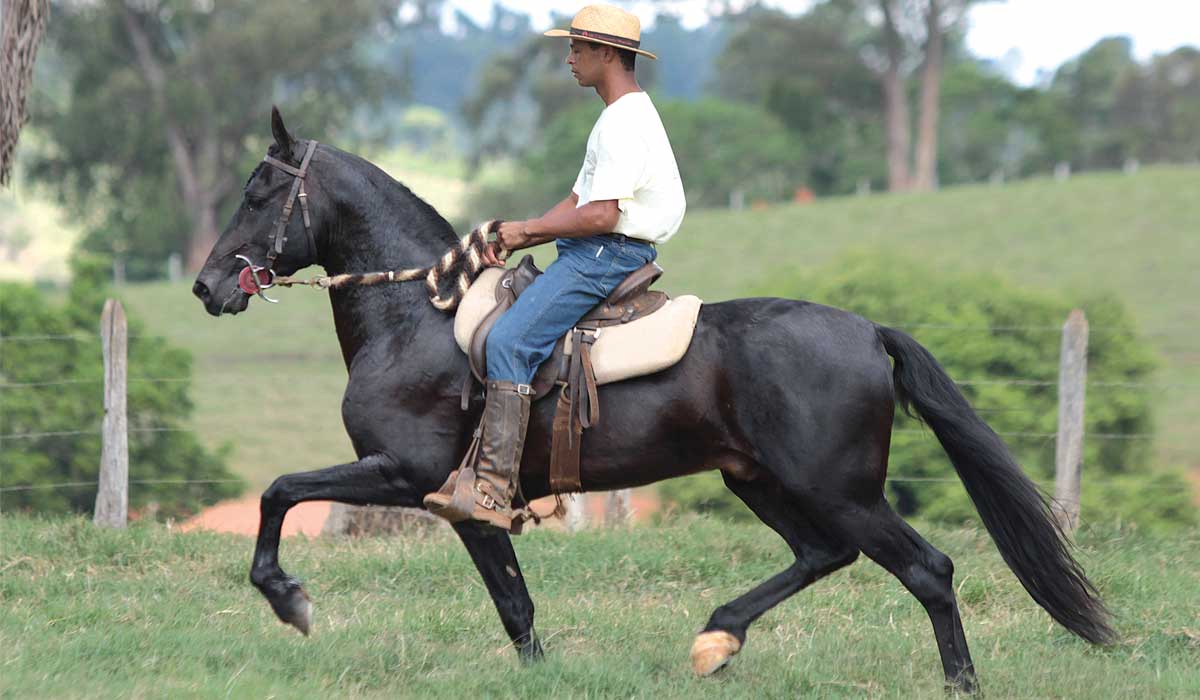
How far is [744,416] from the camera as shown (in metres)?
5.19

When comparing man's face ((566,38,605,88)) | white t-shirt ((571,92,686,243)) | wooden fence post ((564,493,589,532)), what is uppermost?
man's face ((566,38,605,88))

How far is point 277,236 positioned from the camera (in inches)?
214

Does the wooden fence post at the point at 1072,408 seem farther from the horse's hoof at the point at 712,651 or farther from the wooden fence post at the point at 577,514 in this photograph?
the horse's hoof at the point at 712,651

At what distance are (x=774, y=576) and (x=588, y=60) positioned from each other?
2241 millimetres

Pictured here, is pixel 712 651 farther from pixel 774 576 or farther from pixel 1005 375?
pixel 1005 375

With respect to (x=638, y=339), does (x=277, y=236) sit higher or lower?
higher

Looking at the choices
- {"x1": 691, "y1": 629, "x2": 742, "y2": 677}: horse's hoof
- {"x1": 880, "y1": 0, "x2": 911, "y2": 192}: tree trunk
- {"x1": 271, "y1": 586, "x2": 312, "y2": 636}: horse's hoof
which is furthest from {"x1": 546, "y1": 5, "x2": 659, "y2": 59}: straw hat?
{"x1": 880, "y1": 0, "x2": 911, "y2": 192}: tree trunk

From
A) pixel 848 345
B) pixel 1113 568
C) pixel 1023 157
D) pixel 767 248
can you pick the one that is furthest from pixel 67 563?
pixel 1023 157

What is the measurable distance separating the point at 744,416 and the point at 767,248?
109 ft

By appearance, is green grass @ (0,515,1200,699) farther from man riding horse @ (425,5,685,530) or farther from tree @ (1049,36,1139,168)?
tree @ (1049,36,1139,168)

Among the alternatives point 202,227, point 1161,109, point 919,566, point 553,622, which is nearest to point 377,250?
point 553,622

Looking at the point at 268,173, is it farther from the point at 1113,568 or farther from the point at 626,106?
the point at 1113,568

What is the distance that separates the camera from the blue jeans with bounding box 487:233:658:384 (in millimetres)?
5098

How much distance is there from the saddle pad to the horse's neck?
244 millimetres
